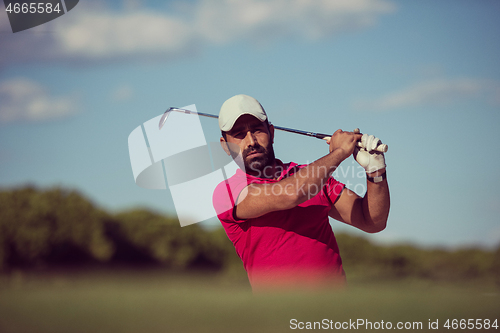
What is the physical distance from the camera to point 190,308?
1404 mm

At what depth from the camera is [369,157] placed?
11.3 feet

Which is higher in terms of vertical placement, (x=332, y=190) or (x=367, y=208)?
(x=332, y=190)

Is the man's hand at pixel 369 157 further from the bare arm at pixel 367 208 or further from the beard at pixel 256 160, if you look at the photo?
the beard at pixel 256 160

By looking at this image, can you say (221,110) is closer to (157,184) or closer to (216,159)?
(216,159)

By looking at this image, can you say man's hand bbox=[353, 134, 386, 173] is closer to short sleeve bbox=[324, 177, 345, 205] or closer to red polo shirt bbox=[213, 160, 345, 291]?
short sleeve bbox=[324, 177, 345, 205]

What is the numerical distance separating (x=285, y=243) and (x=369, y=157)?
35.3 inches

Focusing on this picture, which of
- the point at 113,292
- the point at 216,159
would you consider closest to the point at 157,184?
the point at 216,159

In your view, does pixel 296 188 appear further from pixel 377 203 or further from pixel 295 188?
pixel 377 203

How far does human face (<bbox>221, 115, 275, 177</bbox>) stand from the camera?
3.51m

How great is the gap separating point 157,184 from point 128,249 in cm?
5873

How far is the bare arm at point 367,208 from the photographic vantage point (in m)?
3.53

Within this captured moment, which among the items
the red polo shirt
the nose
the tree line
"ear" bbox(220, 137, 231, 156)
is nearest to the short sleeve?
the red polo shirt

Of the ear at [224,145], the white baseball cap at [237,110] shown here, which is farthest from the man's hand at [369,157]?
the ear at [224,145]

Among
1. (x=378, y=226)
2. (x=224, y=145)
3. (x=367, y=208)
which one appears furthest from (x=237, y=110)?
(x=378, y=226)
